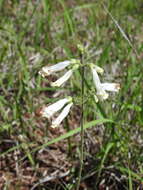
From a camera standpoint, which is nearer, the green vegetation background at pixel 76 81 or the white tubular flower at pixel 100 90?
the white tubular flower at pixel 100 90

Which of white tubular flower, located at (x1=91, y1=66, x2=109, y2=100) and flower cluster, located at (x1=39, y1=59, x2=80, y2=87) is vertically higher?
flower cluster, located at (x1=39, y1=59, x2=80, y2=87)

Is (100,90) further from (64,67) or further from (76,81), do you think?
(76,81)

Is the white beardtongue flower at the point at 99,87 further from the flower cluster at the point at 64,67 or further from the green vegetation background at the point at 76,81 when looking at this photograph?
the green vegetation background at the point at 76,81

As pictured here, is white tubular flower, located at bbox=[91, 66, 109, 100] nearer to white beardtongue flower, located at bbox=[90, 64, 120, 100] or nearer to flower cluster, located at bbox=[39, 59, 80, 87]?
white beardtongue flower, located at bbox=[90, 64, 120, 100]

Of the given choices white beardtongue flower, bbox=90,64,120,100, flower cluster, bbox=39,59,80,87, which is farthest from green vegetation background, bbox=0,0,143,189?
flower cluster, bbox=39,59,80,87

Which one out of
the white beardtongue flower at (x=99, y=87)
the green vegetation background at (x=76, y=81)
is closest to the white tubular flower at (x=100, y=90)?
the white beardtongue flower at (x=99, y=87)

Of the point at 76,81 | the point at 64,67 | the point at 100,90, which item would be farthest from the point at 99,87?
the point at 76,81

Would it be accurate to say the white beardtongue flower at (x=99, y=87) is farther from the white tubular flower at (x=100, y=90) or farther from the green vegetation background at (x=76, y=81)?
the green vegetation background at (x=76, y=81)

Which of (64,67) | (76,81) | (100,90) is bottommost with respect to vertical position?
(76,81)

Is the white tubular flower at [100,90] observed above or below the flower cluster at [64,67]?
below

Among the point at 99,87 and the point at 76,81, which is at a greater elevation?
the point at 99,87

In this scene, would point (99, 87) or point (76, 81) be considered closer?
point (99, 87)

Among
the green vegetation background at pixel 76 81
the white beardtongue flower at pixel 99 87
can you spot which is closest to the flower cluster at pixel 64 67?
the white beardtongue flower at pixel 99 87
